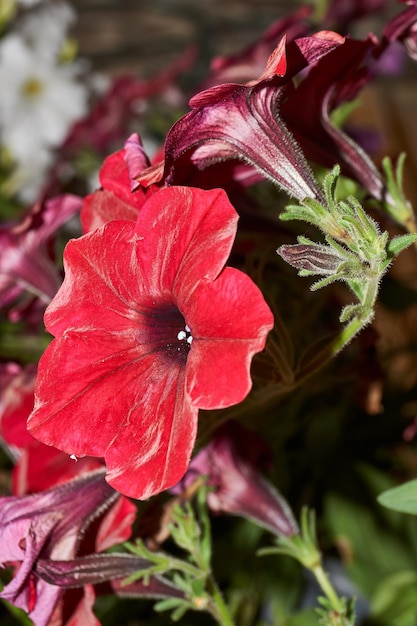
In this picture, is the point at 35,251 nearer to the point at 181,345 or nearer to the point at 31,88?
the point at 181,345

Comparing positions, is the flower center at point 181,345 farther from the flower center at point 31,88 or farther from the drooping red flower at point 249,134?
the flower center at point 31,88

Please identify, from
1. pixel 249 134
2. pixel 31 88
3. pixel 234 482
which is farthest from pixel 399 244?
pixel 31 88

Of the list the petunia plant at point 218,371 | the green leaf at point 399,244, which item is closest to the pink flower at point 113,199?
the petunia plant at point 218,371

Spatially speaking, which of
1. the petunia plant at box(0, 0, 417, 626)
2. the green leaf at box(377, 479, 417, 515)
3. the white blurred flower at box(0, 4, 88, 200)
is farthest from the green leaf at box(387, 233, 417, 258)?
the white blurred flower at box(0, 4, 88, 200)

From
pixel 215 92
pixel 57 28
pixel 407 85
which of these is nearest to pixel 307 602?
pixel 215 92

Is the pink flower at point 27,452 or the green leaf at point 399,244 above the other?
the green leaf at point 399,244

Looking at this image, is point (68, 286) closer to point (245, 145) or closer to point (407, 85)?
point (245, 145)

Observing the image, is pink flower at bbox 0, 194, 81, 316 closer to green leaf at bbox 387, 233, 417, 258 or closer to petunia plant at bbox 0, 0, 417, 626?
petunia plant at bbox 0, 0, 417, 626
